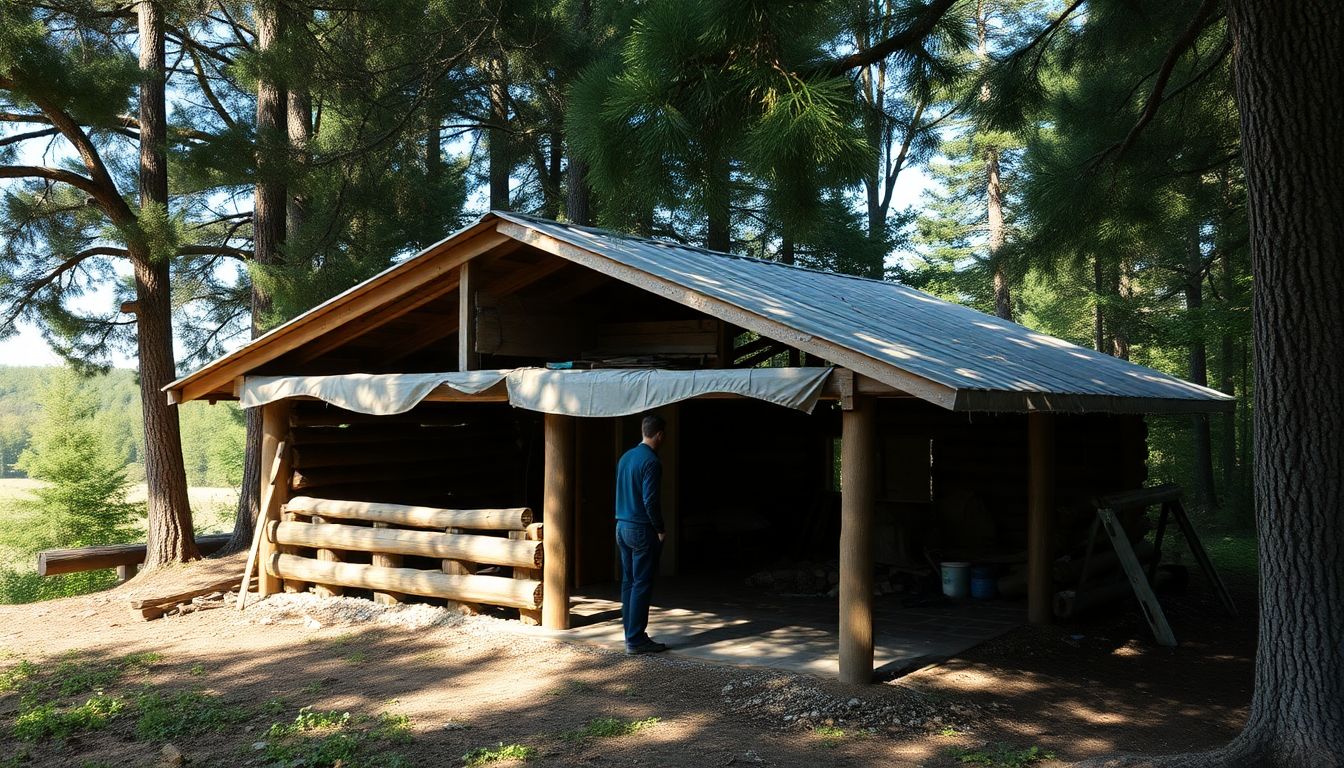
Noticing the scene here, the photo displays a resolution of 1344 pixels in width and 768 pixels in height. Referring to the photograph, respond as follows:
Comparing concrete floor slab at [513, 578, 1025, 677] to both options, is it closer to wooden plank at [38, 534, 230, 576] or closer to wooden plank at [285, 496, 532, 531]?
wooden plank at [285, 496, 532, 531]

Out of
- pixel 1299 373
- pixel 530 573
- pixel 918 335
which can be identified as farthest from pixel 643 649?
pixel 1299 373

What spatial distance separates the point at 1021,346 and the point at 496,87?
501 inches

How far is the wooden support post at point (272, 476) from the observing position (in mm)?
10961

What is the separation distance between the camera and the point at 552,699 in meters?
7.16

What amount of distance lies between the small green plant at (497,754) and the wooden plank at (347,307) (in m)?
4.53

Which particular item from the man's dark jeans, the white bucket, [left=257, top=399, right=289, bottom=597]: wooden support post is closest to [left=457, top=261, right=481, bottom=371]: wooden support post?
the man's dark jeans

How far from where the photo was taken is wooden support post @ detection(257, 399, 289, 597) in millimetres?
10961

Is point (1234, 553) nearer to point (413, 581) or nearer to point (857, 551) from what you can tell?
point (857, 551)

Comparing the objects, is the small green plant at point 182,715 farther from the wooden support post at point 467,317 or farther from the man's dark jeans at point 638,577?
the wooden support post at point 467,317

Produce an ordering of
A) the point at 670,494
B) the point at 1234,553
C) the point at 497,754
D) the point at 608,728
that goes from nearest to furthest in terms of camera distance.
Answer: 1. the point at 497,754
2. the point at 608,728
3. the point at 670,494
4. the point at 1234,553

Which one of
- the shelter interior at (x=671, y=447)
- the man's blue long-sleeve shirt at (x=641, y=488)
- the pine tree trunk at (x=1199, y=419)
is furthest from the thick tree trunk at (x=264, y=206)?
the pine tree trunk at (x=1199, y=419)

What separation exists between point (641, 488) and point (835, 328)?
2.12 meters

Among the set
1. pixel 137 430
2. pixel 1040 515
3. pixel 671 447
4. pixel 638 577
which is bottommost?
pixel 638 577

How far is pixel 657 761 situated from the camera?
19.1ft
